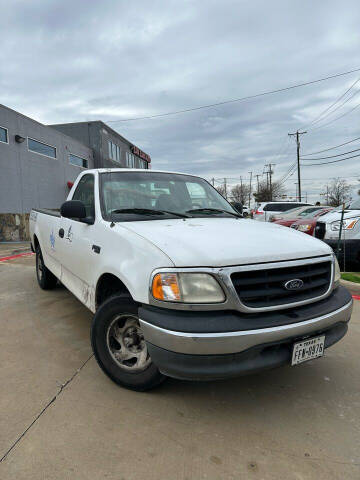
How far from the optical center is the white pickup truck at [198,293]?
76.9 inches

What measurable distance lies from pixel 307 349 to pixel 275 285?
0.48 metres

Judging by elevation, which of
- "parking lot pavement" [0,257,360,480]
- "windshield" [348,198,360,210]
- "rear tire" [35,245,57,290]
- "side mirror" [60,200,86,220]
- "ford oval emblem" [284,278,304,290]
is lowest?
"parking lot pavement" [0,257,360,480]

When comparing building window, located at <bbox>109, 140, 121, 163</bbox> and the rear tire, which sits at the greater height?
building window, located at <bbox>109, 140, 121, 163</bbox>

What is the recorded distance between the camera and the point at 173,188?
3549 millimetres

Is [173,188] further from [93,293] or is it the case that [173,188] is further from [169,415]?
[169,415]

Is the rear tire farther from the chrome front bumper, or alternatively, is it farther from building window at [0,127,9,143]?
building window at [0,127,9,143]

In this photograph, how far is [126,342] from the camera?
2535 millimetres

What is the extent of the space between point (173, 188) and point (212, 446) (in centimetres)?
241

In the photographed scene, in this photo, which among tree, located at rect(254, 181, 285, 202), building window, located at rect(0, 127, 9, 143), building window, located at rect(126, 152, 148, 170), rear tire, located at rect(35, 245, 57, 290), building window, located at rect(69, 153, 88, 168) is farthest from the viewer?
tree, located at rect(254, 181, 285, 202)

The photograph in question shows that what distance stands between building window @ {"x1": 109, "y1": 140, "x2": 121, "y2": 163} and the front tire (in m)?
31.1

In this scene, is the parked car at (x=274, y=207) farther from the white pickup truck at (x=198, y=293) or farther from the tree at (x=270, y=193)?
the tree at (x=270, y=193)

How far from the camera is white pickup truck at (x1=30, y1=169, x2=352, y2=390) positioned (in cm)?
195

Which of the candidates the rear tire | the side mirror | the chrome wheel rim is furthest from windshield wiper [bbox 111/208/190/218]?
the rear tire

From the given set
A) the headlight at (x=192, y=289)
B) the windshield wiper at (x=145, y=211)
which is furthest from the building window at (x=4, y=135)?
the headlight at (x=192, y=289)
